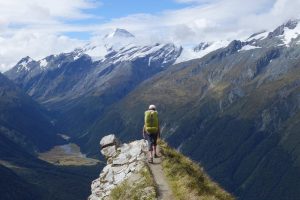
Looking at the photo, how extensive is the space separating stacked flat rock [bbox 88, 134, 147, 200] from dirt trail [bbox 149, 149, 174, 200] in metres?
1.21

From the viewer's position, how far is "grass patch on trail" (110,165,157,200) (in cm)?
4125

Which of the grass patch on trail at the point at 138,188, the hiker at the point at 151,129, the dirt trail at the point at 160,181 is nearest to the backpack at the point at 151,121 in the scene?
the hiker at the point at 151,129

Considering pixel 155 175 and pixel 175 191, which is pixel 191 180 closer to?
pixel 175 191

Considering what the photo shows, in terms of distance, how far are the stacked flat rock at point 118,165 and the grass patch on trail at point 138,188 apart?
1359 mm

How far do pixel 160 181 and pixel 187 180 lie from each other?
120 inches

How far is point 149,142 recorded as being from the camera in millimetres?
48844

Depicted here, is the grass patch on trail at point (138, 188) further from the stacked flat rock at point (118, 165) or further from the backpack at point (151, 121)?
the backpack at point (151, 121)

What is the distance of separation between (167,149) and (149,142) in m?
4.48

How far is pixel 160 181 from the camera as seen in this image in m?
43.8

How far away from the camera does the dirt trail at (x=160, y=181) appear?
132 feet

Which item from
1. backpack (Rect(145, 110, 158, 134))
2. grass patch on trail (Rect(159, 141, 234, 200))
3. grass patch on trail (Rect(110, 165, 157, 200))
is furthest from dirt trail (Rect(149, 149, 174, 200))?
backpack (Rect(145, 110, 158, 134))

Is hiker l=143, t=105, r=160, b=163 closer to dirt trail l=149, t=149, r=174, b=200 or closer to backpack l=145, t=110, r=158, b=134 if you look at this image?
backpack l=145, t=110, r=158, b=134

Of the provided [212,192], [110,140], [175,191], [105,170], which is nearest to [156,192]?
[175,191]

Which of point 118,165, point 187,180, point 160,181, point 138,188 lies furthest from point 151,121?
point 187,180
